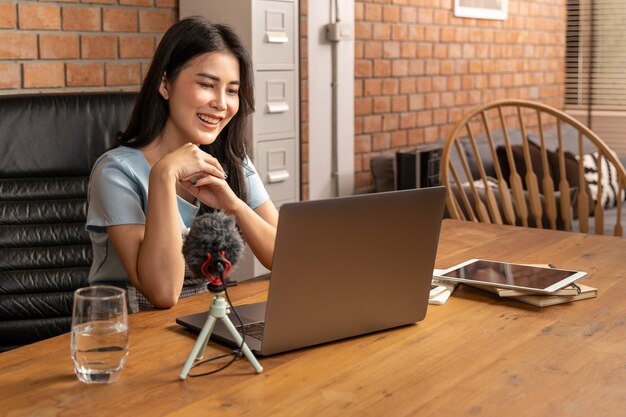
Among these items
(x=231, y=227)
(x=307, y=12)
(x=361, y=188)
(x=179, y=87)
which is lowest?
(x=361, y=188)

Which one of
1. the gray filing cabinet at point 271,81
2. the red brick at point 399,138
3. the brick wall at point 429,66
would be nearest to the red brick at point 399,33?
the brick wall at point 429,66

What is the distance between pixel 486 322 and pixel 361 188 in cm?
271

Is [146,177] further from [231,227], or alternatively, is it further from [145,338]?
[231,227]

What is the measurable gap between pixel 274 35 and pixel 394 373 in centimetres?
217

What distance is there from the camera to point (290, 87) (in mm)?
3297

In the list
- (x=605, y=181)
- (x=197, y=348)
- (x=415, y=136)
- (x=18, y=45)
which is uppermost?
(x=18, y=45)

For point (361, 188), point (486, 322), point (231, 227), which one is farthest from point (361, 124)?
point (231, 227)

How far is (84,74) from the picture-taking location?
2816 mm

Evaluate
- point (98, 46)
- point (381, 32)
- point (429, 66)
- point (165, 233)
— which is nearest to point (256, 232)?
point (165, 233)

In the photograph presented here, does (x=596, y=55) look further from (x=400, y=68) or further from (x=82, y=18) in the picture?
(x=82, y=18)

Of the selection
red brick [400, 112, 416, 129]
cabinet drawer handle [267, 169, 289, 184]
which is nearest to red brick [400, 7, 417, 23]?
red brick [400, 112, 416, 129]

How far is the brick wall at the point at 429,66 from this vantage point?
4.05m

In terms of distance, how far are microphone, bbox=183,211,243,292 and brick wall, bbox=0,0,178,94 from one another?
1722 mm

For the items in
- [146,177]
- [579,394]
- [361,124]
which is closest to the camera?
[579,394]
